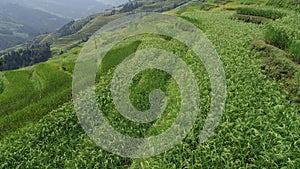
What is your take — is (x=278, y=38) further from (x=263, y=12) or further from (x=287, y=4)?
(x=287, y=4)

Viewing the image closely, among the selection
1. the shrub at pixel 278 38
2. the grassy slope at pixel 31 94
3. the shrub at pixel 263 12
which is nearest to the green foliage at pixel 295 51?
the shrub at pixel 278 38

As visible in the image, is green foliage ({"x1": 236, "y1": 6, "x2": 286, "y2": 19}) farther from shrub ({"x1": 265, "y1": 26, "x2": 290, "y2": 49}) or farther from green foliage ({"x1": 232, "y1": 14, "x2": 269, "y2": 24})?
shrub ({"x1": 265, "y1": 26, "x2": 290, "y2": 49})

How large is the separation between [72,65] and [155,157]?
29.1 metres

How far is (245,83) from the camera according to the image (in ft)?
74.2

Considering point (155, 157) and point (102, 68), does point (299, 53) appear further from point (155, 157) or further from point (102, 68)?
point (102, 68)

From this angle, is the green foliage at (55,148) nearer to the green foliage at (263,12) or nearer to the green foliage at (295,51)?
the green foliage at (295,51)

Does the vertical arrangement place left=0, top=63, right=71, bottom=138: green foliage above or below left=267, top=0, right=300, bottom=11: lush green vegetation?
below

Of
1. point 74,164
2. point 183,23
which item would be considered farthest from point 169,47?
point 74,164

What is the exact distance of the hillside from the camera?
1568 centimetres

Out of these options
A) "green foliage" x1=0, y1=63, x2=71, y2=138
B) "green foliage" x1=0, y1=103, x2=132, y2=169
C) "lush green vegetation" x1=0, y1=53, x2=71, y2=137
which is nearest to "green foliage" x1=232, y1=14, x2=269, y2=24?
"lush green vegetation" x1=0, y1=53, x2=71, y2=137

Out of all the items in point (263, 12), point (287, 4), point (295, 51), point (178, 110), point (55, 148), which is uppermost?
point (295, 51)

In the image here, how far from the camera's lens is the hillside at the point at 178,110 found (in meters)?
15.7

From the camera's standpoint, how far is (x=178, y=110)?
21.5 m

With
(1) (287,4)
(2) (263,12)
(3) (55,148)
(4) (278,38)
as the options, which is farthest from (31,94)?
(1) (287,4)
